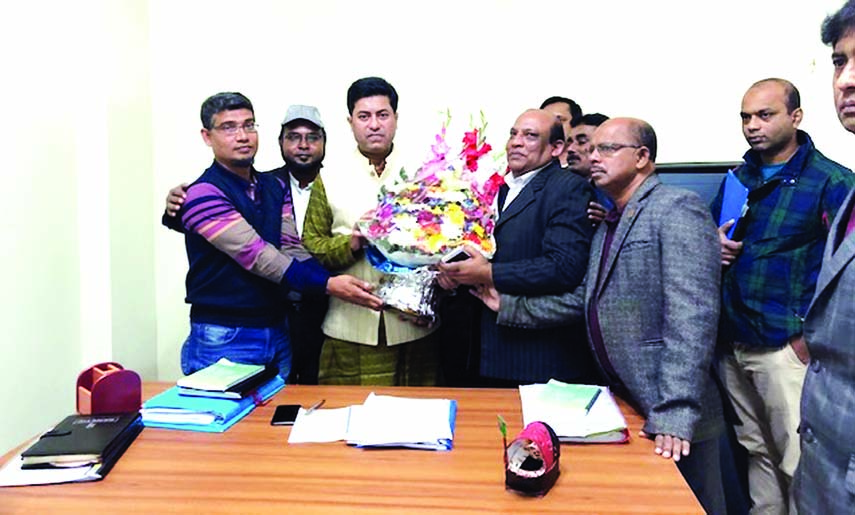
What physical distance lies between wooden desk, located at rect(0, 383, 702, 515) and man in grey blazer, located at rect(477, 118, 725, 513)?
14cm

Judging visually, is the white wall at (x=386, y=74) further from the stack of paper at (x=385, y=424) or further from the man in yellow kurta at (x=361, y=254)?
the stack of paper at (x=385, y=424)

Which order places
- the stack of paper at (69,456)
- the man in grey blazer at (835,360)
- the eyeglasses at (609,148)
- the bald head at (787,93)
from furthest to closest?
the bald head at (787,93) < the eyeglasses at (609,148) < the stack of paper at (69,456) < the man in grey blazer at (835,360)

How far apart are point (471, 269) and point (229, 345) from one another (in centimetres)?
87

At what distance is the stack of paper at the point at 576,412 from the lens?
1.50 meters

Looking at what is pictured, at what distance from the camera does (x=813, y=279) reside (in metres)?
2.08

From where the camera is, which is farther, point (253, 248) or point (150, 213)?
point (150, 213)

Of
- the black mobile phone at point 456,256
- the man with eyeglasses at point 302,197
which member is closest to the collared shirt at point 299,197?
the man with eyeglasses at point 302,197

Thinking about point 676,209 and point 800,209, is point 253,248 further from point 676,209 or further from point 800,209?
point 800,209

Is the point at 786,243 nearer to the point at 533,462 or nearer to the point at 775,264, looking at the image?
the point at 775,264

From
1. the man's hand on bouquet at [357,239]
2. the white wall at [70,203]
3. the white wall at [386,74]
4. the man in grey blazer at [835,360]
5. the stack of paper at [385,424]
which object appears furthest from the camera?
the white wall at [386,74]

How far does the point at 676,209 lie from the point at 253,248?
4.18 feet

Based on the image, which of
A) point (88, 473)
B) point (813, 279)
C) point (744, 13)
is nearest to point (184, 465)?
point (88, 473)

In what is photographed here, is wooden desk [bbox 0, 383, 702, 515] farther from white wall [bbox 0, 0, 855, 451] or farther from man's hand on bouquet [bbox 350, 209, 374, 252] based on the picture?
white wall [bbox 0, 0, 855, 451]

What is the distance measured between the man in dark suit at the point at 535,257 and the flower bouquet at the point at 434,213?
8 cm
